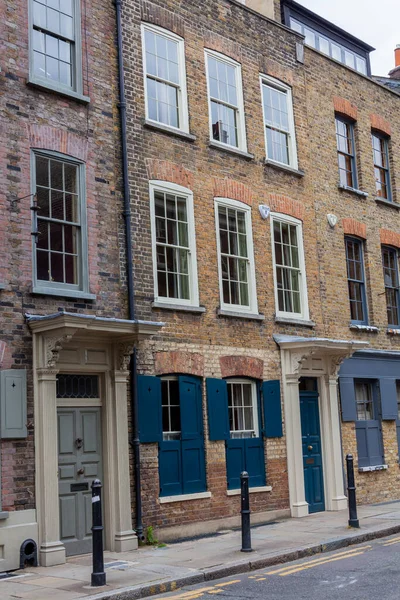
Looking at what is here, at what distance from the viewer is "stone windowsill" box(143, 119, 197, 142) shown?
1395 centimetres

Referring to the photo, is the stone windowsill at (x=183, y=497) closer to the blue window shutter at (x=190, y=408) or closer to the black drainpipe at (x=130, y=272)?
the black drainpipe at (x=130, y=272)

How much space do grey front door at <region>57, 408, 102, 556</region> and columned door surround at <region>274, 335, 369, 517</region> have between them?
4.80 m

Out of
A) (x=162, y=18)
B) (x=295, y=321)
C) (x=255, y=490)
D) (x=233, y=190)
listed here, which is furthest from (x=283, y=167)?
(x=255, y=490)

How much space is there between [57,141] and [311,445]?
822cm

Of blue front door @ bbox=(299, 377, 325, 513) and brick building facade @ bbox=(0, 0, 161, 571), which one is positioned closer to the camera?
brick building facade @ bbox=(0, 0, 161, 571)

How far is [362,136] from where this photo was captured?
19.6 meters

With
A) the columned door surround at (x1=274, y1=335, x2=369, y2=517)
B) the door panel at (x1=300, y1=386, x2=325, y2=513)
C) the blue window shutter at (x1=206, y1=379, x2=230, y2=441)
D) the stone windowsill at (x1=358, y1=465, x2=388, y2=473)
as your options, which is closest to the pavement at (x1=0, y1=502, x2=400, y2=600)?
the columned door surround at (x1=274, y1=335, x2=369, y2=517)

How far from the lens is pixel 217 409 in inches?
561

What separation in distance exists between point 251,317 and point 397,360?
18.3 ft

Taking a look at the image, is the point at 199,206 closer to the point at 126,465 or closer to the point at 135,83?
the point at 135,83

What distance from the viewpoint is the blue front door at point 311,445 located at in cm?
1611

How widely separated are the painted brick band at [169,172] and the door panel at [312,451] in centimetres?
510

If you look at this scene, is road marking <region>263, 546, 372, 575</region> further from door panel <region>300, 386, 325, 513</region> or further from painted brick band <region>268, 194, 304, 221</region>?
painted brick band <region>268, 194, 304, 221</region>

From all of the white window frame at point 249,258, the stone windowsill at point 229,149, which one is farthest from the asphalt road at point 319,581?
the stone windowsill at point 229,149
